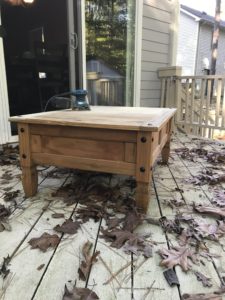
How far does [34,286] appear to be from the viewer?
0.95 m

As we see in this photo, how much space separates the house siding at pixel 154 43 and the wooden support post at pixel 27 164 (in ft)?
10.1

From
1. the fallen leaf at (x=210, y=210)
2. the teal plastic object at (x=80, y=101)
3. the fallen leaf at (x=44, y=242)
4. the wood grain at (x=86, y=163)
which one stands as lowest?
the fallen leaf at (x=44, y=242)

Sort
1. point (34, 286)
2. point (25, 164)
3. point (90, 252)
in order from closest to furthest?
1. point (34, 286)
2. point (90, 252)
3. point (25, 164)

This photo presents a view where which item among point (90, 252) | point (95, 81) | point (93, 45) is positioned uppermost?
point (93, 45)

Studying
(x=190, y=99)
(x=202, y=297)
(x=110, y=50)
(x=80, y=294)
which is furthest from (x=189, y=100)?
(x=80, y=294)

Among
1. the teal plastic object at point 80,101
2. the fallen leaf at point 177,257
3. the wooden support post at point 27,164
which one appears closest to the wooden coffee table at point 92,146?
the wooden support post at point 27,164

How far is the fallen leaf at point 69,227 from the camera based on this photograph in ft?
4.28

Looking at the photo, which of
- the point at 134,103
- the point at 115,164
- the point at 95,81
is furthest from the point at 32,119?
the point at 134,103

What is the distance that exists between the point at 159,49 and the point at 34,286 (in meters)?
4.33

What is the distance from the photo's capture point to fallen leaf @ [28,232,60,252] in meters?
1.18

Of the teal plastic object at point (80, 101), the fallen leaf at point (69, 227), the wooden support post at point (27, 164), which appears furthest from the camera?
the teal plastic object at point (80, 101)

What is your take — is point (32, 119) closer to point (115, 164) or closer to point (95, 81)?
point (115, 164)

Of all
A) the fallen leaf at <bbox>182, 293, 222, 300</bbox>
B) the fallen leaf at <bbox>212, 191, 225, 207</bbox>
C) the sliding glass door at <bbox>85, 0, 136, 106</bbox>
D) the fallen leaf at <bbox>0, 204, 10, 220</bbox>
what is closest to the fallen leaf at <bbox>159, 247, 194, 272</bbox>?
the fallen leaf at <bbox>182, 293, 222, 300</bbox>

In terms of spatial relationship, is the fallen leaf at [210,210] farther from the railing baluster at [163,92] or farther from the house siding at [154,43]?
the railing baluster at [163,92]
